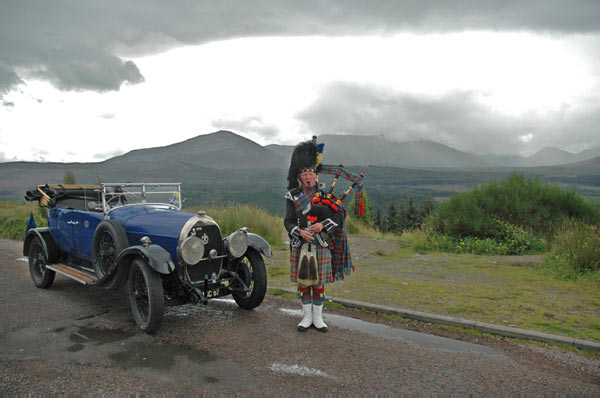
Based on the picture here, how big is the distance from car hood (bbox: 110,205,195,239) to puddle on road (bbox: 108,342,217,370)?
1.32 metres

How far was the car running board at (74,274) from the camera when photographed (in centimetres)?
586

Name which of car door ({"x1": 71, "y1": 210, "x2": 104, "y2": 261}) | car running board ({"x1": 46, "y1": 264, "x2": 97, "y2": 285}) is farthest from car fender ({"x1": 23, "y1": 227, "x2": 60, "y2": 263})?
car door ({"x1": 71, "y1": 210, "x2": 104, "y2": 261})

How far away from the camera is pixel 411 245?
11820mm

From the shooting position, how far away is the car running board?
5863 mm

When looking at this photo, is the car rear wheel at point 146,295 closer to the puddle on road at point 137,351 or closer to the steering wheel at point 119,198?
the puddle on road at point 137,351

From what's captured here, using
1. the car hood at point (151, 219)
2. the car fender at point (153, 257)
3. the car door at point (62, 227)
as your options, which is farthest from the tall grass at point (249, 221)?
the car fender at point (153, 257)

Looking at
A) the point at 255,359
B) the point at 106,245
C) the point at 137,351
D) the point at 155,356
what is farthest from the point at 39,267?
the point at 255,359

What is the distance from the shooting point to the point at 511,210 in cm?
1211

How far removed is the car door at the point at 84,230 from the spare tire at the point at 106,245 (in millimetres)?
356

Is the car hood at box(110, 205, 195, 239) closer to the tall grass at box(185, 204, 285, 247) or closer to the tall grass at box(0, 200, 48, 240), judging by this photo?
the tall grass at box(185, 204, 285, 247)

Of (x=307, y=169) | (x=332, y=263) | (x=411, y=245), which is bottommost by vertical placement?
(x=411, y=245)

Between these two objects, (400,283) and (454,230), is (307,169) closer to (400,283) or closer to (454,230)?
(400,283)

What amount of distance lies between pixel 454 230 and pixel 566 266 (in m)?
4.41

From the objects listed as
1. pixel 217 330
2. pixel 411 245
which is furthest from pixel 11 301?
pixel 411 245
